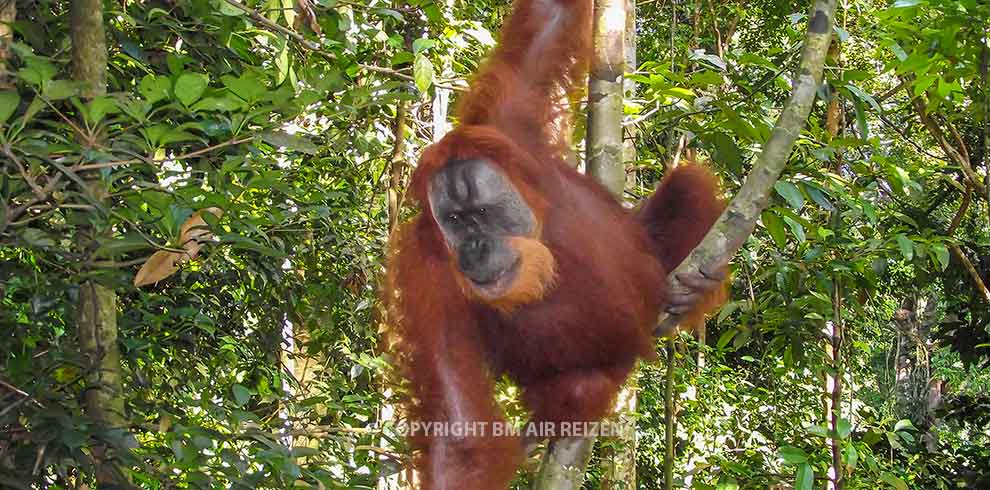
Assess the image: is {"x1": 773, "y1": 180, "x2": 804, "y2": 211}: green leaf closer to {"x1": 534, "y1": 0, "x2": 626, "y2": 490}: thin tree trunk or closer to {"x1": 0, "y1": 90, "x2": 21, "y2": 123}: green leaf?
{"x1": 534, "y1": 0, "x2": 626, "y2": 490}: thin tree trunk

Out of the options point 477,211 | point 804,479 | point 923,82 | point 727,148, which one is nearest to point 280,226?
point 477,211

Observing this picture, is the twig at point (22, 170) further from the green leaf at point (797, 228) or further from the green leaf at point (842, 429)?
the green leaf at point (842, 429)

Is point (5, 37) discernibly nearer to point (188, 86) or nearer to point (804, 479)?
point (188, 86)

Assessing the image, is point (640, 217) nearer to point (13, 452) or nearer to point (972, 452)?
point (13, 452)

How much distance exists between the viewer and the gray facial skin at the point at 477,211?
2.51m

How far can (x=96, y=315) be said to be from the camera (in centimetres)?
221

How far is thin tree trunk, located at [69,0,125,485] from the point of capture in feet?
6.97

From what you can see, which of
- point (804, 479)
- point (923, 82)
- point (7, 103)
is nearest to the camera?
point (7, 103)

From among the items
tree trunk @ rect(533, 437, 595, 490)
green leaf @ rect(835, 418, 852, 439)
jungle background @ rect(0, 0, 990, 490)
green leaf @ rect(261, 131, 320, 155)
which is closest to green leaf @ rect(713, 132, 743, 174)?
jungle background @ rect(0, 0, 990, 490)

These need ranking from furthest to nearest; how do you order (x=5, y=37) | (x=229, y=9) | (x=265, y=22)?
(x=265, y=22) → (x=229, y=9) → (x=5, y=37)

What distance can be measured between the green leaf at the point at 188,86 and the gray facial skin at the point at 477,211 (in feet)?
3.08

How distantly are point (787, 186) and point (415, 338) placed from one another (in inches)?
46.1

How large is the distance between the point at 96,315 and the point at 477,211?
1.03 metres

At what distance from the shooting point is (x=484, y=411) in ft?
8.32
